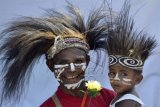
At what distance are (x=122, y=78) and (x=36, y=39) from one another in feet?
2.05

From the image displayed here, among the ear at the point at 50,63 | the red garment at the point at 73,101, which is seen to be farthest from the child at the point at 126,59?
the ear at the point at 50,63

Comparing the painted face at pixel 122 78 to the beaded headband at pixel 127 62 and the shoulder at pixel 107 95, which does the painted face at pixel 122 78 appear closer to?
the beaded headband at pixel 127 62

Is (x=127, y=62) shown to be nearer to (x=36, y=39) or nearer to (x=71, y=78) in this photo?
(x=71, y=78)

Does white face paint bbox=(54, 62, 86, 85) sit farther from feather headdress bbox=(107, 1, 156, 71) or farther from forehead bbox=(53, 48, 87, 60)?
feather headdress bbox=(107, 1, 156, 71)

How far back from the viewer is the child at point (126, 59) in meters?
3.99

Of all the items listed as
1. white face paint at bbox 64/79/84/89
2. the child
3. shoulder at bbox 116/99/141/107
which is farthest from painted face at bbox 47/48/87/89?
shoulder at bbox 116/99/141/107

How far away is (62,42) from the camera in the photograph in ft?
13.5

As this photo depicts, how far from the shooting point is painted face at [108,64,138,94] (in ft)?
13.1

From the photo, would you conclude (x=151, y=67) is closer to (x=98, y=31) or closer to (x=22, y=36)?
(x=98, y=31)

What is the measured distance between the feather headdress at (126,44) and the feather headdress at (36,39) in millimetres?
143

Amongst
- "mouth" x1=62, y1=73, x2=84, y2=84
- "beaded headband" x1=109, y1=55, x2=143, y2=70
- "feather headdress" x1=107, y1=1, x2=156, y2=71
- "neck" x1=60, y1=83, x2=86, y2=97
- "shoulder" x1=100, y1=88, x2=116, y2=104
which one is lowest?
"shoulder" x1=100, y1=88, x2=116, y2=104

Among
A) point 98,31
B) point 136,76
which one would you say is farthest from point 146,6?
point 136,76

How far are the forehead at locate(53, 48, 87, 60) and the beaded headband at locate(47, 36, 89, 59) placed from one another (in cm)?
2

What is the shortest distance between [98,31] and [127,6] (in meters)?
0.45
